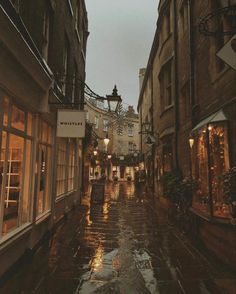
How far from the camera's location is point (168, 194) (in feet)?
33.4

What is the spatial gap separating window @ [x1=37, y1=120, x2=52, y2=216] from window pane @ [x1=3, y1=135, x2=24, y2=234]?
99 cm

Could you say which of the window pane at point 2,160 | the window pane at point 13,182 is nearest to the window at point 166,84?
the window pane at point 13,182

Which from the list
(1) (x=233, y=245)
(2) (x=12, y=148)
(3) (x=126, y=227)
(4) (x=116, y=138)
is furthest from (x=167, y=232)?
(4) (x=116, y=138)

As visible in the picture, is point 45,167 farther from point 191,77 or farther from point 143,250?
point 191,77

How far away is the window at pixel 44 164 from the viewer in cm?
768

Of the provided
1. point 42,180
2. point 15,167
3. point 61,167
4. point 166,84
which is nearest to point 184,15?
point 166,84

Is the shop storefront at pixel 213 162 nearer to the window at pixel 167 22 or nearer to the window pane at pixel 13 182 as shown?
the window pane at pixel 13 182

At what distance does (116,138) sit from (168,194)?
39.2m

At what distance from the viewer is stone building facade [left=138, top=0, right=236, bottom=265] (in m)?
6.28

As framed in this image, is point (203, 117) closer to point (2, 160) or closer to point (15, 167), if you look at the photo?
point (15, 167)

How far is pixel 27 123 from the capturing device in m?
6.52

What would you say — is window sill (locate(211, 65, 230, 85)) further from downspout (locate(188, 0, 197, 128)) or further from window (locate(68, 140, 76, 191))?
window (locate(68, 140, 76, 191))

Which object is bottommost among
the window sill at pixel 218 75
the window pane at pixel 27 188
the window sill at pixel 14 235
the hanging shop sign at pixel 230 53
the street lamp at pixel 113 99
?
the window sill at pixel 14 235

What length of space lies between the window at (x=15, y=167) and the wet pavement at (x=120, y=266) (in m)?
1.08
